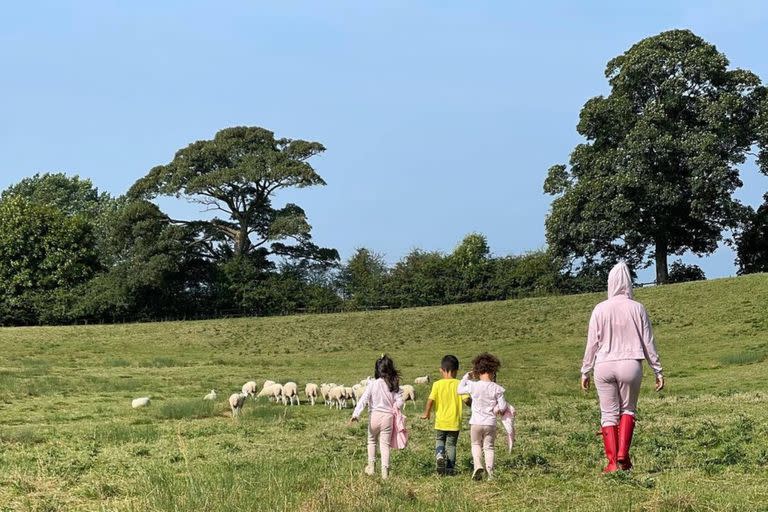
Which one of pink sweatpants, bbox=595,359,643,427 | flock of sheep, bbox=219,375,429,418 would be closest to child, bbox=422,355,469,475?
pink sweatpants, bbox=595,359,643,427

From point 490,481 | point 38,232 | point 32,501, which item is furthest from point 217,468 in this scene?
point 38,232

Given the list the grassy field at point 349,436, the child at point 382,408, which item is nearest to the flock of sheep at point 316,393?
the grassy field at point 349,436

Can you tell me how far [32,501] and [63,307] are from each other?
59.1 m

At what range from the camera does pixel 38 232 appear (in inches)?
2606

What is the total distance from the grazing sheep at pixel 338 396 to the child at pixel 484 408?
11.4 metres

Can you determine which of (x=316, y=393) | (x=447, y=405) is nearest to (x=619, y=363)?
(x=447, y=405)

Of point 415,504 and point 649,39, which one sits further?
point 649,39

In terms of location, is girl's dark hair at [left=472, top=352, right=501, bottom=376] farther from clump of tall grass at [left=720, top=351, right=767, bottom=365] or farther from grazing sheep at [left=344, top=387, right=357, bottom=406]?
clump of tall grass at [left=720, top=351, right=767, bottom=365]

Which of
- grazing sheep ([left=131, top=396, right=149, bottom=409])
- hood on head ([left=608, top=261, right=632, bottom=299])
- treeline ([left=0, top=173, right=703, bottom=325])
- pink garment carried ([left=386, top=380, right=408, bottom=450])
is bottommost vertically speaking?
grazing sheep ([left=131, top=396, right=149, bottom=409])

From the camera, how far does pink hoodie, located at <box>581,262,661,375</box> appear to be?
8977mm

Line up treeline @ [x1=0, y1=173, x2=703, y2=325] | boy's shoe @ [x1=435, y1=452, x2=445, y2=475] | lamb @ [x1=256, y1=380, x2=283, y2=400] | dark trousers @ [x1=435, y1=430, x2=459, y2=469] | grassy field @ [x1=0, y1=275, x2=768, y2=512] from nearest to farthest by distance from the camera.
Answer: grassy field @ [x1=0, y1=275, x2=768, y2=512] < boy's shoe @ [x1=435, y1=452, x2=445, y2=475] < dark trousers @ [x1=435, y1=430, x2=459, y2=469] < lamb @ [x1=256, y1=380, x2=283, y2=400] < treeline @ [x1=0, y1=173, x2=703, y2=325]

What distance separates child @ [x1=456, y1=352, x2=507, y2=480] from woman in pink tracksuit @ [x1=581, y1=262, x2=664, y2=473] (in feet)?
3.97

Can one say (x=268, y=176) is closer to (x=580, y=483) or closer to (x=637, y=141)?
(x=637, y=141)

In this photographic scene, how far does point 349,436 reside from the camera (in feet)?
48.0
